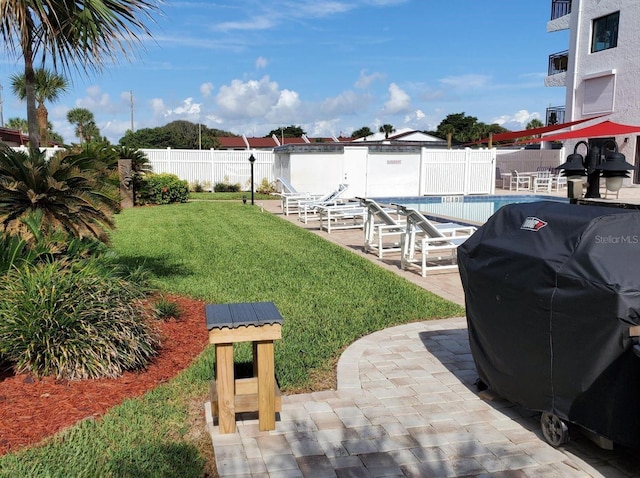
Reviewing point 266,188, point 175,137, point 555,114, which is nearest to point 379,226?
point 266,188

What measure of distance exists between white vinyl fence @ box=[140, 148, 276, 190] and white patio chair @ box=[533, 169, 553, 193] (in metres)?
12.7

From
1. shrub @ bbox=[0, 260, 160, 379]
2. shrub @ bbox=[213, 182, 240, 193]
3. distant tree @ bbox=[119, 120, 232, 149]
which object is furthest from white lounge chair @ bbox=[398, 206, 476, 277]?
distant tree @ bbox=[119, 120, 232, 149]

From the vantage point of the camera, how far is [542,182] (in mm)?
27219

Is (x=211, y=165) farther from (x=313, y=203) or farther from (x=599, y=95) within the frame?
(x=599, y=95)

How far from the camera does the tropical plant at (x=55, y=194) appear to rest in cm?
586

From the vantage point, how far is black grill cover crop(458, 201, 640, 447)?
118 inches

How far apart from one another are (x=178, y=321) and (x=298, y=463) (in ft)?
10.7

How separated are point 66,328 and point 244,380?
167 centimetres

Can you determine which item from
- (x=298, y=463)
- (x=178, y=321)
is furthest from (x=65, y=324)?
(x=298, y=463)

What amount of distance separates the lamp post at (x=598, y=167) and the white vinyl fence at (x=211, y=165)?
22.3m

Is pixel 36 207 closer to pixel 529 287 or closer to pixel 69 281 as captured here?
pixel 69 281

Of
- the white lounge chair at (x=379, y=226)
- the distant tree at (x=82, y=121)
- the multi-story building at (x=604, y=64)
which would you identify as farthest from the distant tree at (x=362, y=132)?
the white lounge chair at (x=379, y=226)

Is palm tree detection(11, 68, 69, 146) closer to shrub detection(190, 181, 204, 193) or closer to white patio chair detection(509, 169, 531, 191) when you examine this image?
shrub detection(190, 181, 204, 193)

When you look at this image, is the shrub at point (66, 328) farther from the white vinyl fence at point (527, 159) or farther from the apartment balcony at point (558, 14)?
the apartment balcony at point (558, 14)
